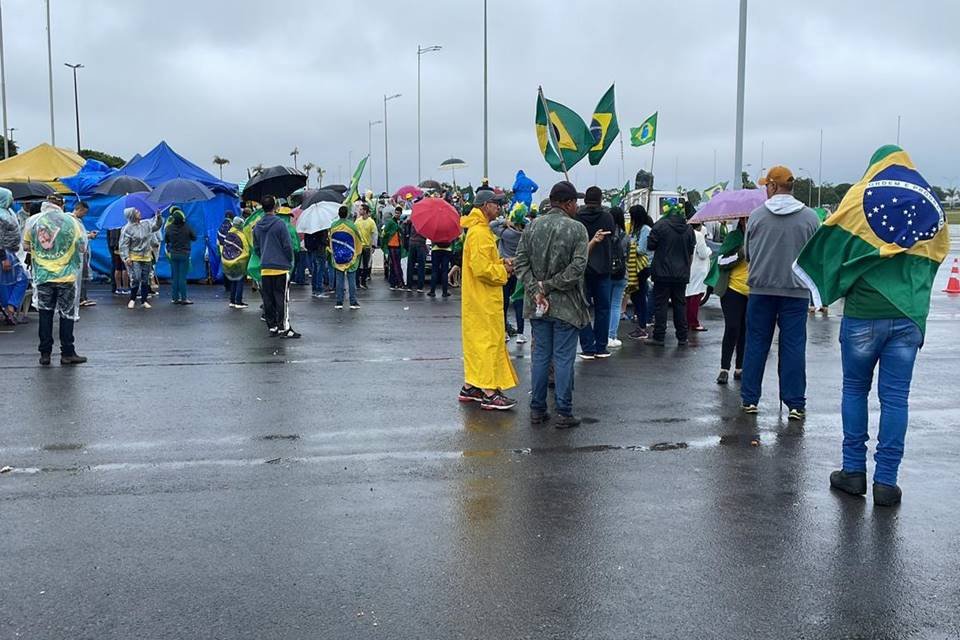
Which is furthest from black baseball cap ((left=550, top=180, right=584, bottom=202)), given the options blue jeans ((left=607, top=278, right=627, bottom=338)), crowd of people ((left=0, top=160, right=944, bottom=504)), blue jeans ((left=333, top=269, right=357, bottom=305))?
blue jeans ((left=333, top=269, right=357, bottom=305))

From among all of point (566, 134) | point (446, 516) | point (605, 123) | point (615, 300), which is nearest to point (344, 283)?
point (605, 123)

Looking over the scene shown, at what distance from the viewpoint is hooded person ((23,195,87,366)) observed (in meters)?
10.4

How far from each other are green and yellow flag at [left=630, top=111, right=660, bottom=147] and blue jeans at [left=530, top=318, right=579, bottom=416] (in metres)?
12.9

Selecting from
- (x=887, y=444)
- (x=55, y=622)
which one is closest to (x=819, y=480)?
(x=887, y=444)

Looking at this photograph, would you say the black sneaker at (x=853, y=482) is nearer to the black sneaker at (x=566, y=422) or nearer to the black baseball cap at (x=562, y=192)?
the black sneaker at (x=566, y=422)

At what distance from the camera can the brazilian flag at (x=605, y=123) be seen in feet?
46.9

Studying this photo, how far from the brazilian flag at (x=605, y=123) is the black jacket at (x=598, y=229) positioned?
4.14m

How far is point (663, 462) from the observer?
647cm

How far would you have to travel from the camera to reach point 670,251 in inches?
463

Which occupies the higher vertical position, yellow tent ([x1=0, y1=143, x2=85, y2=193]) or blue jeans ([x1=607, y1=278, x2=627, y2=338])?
yellow tent ([x1=0, y1=143, x2=85, y2=193])

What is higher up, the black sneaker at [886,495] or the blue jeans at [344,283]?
the blue jeans at [344,283]

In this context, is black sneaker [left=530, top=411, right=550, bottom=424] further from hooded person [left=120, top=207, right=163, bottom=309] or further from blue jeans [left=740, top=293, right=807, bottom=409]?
hooded person [left=120, top=207, right=163, bottom=309]

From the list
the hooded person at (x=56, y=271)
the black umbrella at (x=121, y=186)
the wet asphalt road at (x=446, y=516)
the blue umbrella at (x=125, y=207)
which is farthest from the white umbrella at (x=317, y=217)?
the wet asphalt road at (x=446, y=516)

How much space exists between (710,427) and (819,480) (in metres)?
1.50
